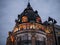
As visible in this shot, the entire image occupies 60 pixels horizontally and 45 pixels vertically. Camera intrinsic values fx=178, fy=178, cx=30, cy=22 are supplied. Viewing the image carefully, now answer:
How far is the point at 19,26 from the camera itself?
46875mm

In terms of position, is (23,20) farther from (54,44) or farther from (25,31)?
(54,44)

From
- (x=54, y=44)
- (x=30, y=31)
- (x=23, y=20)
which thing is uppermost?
(x=23, y=20)

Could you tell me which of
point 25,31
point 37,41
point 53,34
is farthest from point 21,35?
point 53,34

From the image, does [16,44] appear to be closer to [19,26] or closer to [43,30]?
[19,26]

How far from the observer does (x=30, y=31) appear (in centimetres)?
4525

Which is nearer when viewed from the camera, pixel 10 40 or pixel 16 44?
pixel 16 44

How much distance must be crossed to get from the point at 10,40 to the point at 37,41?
327 inches

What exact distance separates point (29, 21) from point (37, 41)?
6.85m

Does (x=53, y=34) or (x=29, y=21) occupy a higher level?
(x=29, y=21)

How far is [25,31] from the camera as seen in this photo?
45.3 m

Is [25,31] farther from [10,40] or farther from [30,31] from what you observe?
[10,40]

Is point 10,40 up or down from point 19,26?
down

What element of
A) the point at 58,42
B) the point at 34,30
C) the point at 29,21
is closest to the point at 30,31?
the point at 34,30

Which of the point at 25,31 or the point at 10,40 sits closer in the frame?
the point at 25,31
